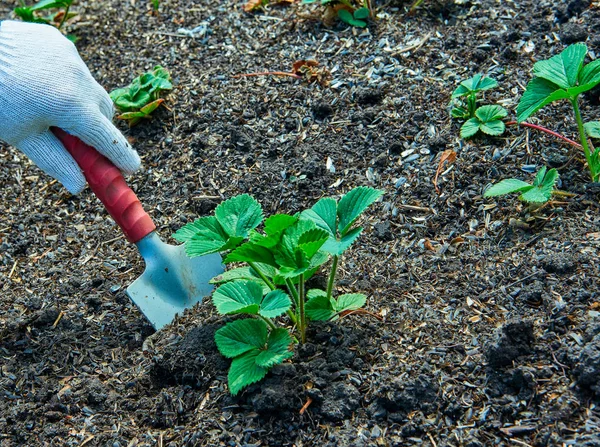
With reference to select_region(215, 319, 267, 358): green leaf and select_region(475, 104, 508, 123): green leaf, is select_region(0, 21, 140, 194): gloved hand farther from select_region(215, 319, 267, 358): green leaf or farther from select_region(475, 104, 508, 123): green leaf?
select_region(475, 104, 508, 123): green leaf

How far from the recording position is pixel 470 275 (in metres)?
2.26

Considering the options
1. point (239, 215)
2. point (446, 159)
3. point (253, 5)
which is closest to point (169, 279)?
point (239, 215)

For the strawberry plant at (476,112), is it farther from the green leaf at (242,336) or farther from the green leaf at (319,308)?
the green leaf at (242,336)

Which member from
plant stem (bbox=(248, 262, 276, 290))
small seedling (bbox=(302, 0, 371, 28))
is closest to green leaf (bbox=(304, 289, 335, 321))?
plant stem (bbox=(248, 262, 276, 290))

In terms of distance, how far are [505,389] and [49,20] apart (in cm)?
319

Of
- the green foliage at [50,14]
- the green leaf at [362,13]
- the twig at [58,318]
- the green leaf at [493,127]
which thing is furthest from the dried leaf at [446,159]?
the green foliage at [50,14]

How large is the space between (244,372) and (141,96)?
1.66m

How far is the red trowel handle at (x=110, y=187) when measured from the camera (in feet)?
7.56

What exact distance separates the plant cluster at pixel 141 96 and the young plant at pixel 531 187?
157cm

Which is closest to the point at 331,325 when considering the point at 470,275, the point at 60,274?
the point at 470,275

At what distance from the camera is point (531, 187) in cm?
230

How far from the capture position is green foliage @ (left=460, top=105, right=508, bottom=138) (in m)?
2.64

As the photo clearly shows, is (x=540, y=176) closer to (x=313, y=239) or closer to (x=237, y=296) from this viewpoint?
(x=313, y=239)

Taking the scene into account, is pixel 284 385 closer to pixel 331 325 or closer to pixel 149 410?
A: pixel 331 325
